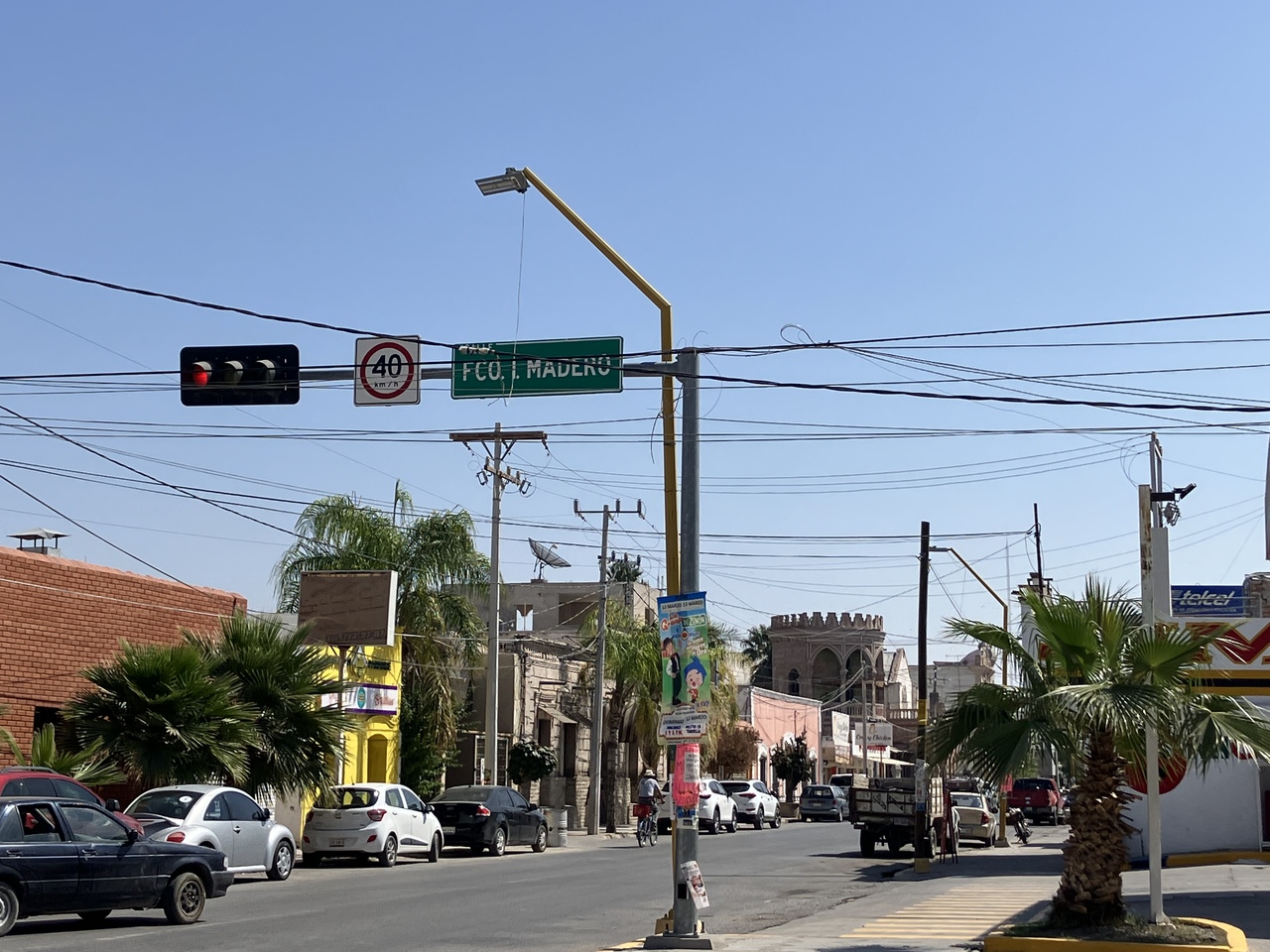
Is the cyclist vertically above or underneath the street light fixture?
underneath

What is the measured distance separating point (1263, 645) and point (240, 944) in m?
19.8

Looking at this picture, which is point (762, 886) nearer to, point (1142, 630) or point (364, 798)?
point (364, 798)

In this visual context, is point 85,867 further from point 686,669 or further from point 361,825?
point 361,825

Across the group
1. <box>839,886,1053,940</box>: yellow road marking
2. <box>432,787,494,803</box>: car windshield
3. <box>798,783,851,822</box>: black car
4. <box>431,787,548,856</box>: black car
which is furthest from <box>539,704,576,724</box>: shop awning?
<box>839,886,1053,940</box>: yellow road marking

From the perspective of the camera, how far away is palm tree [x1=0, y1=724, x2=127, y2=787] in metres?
22.8

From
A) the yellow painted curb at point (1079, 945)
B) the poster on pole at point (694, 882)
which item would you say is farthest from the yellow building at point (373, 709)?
the yellow painted curb at point (1079, 945)

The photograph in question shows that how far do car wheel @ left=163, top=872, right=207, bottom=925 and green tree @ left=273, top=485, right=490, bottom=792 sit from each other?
2232 centimetres

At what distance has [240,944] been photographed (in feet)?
48.6

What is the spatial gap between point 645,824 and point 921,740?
14.3m

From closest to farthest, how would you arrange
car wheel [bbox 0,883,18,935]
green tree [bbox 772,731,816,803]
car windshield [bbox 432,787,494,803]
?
1. car wheel [bbox 0,883,18,935]
2. car windshield [bbox 432,787,494,803]
3. green tree [bbox 772,731,816,803]

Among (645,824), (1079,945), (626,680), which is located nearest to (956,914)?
(1079,945)

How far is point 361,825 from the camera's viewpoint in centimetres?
2828

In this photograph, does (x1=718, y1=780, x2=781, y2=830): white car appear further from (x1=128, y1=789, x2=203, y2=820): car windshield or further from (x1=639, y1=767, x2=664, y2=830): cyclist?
(x1=128, y1=789, x2=203, y2=820): car windshield

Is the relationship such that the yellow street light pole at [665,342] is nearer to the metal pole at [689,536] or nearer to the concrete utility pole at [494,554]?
the metal pole at [689,536]
